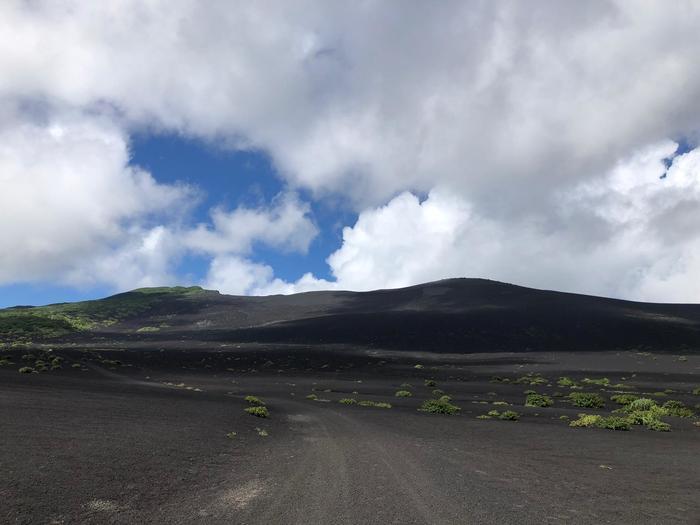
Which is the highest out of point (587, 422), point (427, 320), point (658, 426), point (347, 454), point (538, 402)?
point (427, 320)

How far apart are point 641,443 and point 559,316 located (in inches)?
4851

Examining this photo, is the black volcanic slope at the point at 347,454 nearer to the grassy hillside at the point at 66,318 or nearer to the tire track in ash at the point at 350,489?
the tire track in ash at the point at 350,489

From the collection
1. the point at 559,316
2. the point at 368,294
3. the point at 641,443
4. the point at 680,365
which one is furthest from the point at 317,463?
the point at 368,294

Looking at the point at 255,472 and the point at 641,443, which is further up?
the point at 255,472

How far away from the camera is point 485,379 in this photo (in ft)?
192

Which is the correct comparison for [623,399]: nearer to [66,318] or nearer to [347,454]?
[347,454]

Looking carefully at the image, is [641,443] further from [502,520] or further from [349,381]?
[349,381]

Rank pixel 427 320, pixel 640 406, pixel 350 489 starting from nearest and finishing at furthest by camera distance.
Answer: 1. pixel 350 489
2. pixel 640 406
3. pixel 427 320

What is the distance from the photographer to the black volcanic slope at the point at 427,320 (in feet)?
370

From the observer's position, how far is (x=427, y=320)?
133 meters

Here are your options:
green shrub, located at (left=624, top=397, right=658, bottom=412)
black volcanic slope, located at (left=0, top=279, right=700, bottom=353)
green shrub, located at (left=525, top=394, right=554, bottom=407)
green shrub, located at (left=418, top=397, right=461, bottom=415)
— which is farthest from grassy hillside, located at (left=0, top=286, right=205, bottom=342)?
green shrub, located at (left=624, top=397, right=658, bottom=412)

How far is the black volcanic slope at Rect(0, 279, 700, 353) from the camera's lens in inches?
4444

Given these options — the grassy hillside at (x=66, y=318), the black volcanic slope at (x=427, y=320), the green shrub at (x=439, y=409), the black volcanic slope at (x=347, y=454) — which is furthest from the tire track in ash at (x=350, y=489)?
the grassy hillside at (x=66, y=318)

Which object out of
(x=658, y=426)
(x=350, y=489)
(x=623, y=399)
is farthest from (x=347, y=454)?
(x=623, y=399)
